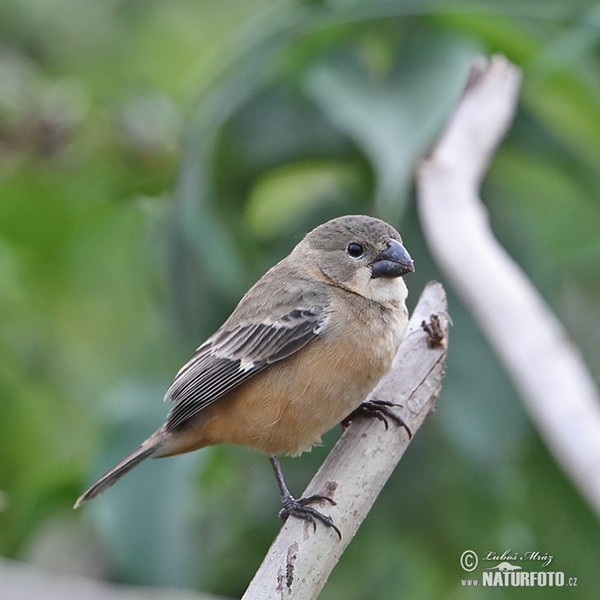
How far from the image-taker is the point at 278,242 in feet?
14.4

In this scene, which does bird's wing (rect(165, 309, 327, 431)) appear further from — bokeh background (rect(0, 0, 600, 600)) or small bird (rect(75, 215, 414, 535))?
bokeh background (rect(0, 0, 600, 600))

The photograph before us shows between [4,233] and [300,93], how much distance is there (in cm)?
157

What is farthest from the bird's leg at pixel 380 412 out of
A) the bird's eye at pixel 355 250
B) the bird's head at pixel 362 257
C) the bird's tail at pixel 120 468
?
the bird's tail at pixel 120 468

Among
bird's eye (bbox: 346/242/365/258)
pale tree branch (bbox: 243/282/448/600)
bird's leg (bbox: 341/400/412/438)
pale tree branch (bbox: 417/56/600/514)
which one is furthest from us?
bird's eye (bbox: 346/242/365/258)

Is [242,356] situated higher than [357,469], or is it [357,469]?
[242,356]

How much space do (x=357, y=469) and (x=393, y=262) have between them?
819 mm

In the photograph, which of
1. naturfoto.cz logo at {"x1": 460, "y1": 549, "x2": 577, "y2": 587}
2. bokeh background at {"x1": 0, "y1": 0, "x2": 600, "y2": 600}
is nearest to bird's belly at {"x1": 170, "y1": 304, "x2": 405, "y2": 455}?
bokeh background at {"x1": 0, "y1": 0, "x2": 600, "y2": 600}

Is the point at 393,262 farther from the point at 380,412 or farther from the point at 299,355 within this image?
the point at 380,412

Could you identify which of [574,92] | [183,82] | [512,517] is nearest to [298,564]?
[512,517]

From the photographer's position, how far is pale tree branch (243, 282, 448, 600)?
95.5 inches

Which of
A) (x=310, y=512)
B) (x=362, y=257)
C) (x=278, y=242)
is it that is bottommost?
(x=310, y=512)

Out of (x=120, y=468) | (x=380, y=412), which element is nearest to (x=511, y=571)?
(x=380, y=412)

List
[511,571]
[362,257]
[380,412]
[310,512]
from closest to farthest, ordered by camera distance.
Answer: [310,512], [380,412], [362,257], [511,571]

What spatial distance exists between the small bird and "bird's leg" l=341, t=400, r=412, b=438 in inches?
0.7
